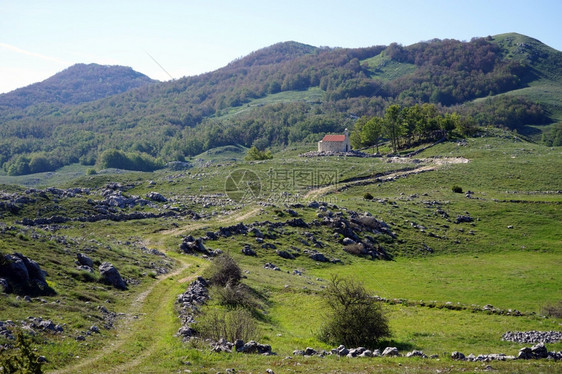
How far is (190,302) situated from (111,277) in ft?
21.8

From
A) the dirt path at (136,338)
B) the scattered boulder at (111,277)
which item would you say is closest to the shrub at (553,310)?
the dirt path at (136,338)

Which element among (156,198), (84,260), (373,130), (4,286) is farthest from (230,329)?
(373,130)

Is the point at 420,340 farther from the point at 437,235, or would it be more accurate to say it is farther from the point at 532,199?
the point at 532,199

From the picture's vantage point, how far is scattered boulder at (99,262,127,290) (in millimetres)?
32688

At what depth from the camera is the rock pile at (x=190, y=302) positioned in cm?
2439

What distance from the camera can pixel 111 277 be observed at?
32.9 m

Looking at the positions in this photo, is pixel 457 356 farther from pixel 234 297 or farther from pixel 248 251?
pixel 248 251

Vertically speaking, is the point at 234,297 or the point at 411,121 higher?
the point at 411,121

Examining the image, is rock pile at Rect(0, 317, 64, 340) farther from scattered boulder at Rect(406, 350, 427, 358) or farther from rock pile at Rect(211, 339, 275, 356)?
scattered boulder at Rect(406, 350, 427, 358)

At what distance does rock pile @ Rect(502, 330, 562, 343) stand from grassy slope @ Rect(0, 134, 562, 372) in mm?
973

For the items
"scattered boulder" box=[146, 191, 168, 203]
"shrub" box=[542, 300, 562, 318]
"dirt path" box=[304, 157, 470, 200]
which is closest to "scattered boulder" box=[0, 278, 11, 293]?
"shrub" box=[542, 300, 562, 318]

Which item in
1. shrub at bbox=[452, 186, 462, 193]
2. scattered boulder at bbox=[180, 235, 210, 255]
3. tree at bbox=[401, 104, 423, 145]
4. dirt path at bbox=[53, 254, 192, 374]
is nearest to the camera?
dirt path at bbox=[53, 254, 192, 374]

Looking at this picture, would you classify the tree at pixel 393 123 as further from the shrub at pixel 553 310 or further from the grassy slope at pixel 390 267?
the shrub at pixel 553 310

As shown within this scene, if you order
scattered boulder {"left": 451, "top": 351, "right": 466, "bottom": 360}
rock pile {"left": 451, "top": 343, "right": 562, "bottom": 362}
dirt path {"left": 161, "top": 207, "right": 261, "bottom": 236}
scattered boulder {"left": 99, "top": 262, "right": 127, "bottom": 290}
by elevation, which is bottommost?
dirt path {"left": 161, "top": 207, "right": 261, "bottom": 236}
